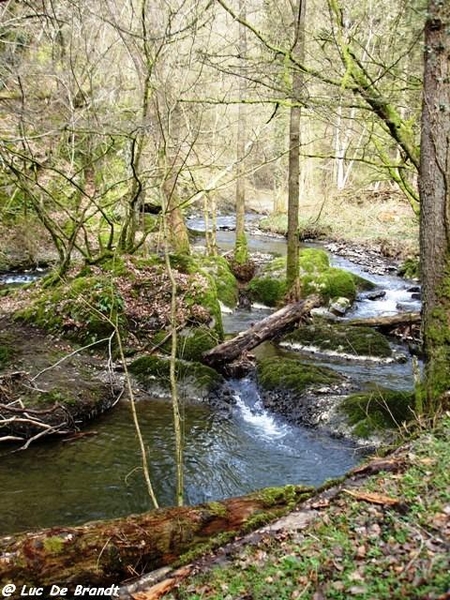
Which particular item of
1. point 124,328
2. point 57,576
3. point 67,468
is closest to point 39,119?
point 124,328

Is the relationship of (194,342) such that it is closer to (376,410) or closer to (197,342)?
(197,342)

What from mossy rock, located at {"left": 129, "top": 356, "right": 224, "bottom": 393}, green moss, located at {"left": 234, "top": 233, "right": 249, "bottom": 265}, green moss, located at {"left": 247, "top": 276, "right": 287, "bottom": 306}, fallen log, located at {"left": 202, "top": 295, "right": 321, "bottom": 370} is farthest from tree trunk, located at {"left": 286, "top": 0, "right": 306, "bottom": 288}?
mossy rock, located at {"left": 129, "top": 356, "right": 224, "bottom": 393}

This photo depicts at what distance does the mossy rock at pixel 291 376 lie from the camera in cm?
732

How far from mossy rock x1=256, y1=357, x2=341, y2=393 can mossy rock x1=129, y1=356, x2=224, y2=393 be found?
753 millimetres

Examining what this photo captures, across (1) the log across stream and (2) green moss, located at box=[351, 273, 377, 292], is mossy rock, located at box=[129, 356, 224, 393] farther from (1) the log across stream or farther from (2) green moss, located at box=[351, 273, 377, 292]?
(2) green moss, located at box=[351, 273, 377, 292]

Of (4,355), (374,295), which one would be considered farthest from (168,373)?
(374,295)

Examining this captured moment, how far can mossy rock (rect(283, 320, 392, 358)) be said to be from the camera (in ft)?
30.1

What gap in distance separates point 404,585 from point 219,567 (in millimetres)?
1087

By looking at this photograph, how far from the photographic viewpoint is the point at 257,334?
8.95 m

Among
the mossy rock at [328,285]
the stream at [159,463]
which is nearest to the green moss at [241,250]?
the mossy rock at [328,285]

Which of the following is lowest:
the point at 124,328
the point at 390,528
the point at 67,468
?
the point at 67,468

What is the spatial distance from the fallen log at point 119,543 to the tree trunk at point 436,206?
196cm

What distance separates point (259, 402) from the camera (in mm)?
7457

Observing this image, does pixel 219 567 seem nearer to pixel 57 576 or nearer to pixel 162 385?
pixel 57 576
